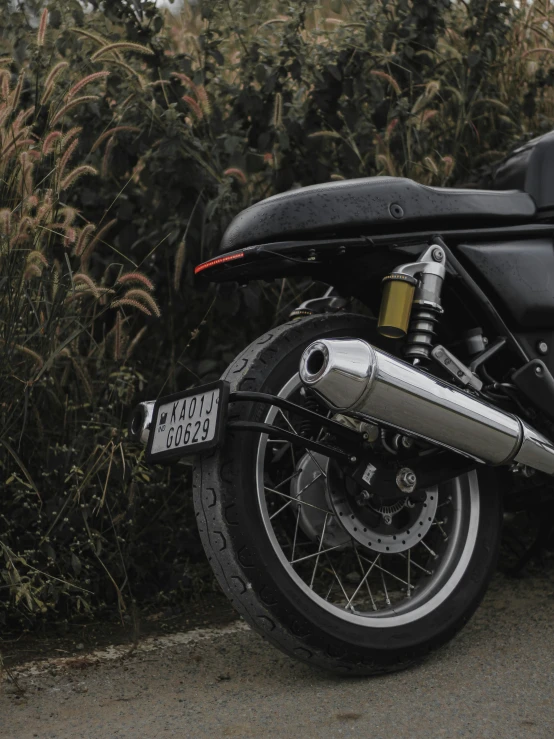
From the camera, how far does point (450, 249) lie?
286 cm

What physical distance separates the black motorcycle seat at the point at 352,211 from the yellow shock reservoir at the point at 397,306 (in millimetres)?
177

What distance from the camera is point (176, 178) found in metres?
3.77

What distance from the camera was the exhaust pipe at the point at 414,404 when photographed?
235cm

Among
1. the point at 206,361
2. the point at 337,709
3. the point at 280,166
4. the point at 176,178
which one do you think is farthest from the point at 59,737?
the point at 280,166

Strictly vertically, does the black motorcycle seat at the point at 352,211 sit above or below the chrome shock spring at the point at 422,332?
above

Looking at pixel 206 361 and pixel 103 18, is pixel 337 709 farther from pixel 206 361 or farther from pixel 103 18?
pixel 103 18

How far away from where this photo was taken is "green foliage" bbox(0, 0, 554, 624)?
3188mm

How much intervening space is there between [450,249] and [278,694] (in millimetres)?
1285

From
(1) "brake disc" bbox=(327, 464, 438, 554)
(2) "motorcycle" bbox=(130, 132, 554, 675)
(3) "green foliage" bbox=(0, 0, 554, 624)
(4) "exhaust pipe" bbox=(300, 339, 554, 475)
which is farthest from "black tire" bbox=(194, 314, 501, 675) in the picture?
(3) "green foliage" bbox=(0, 0, 554, 624)

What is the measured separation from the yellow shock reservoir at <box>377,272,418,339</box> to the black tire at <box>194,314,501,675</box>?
0.75ft

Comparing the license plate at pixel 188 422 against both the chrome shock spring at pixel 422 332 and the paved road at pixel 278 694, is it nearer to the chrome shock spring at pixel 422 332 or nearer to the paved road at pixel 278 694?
the chrome shock spring at pixel 422 332

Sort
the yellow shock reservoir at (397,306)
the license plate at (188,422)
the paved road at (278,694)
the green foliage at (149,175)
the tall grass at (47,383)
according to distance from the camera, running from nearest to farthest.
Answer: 1. the paved road at (278,694)
2. the license plate at (188,422)
3. the yellow shock reservoir at (397,306)
4. the tall grass at (47,383)
5. the green foliage at (149,175)

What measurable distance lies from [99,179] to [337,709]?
2376 millimetres

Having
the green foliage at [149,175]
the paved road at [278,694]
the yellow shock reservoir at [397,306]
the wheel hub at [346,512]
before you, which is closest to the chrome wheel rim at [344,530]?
the wheel hub at [346,512]
